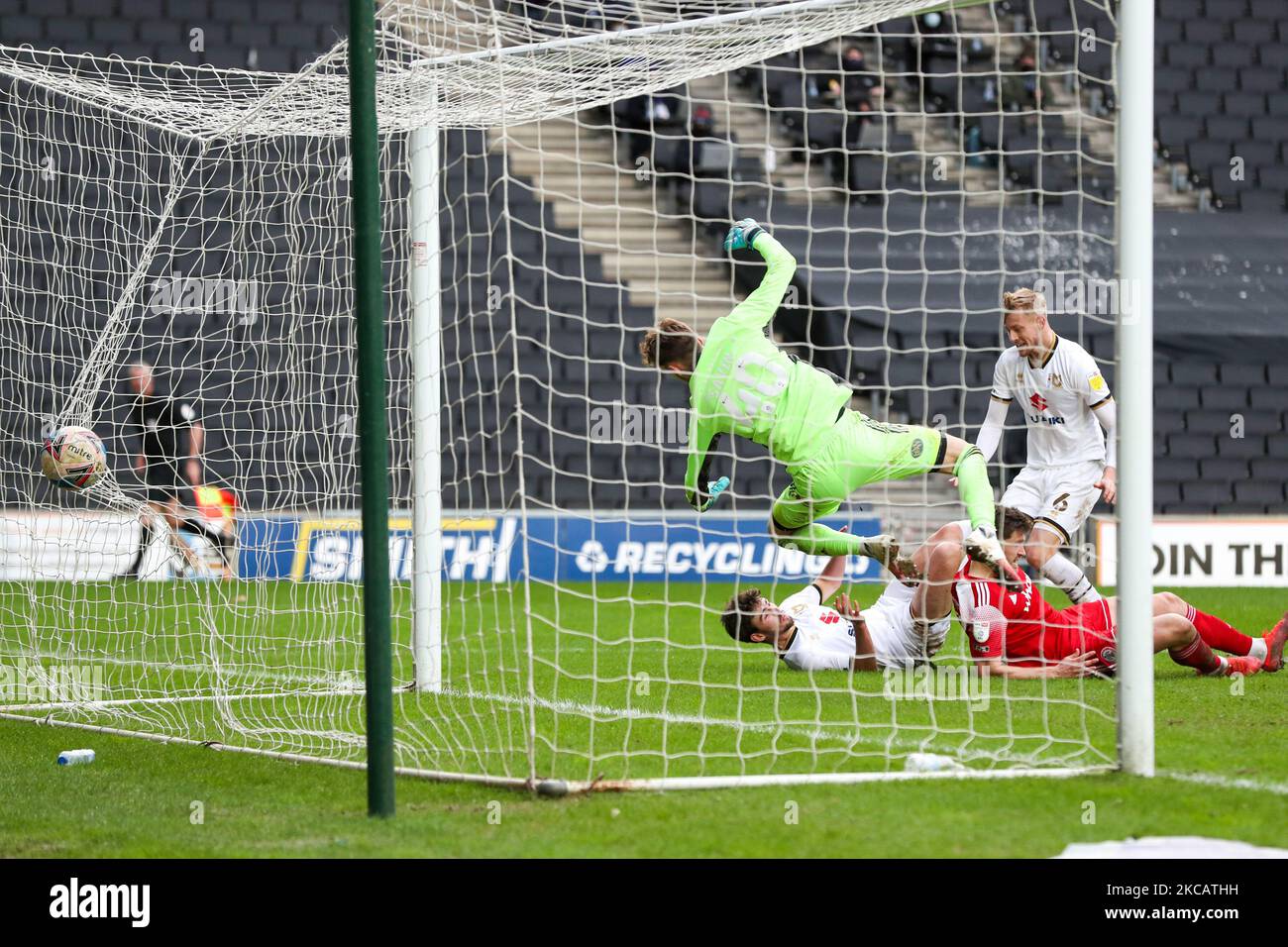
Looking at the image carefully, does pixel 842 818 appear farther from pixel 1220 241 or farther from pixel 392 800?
pixel 1220 241

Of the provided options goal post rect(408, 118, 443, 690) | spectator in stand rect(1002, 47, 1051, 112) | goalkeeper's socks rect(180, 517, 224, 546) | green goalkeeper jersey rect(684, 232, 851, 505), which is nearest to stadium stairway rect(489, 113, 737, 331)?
spectator in stand rect(1002, 47, 1051, 112)

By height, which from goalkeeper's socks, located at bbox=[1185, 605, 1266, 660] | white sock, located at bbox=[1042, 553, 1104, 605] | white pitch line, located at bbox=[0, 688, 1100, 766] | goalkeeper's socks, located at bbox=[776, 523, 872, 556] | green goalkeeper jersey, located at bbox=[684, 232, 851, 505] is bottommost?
white pitch line, located at bbox=[0, 688, 1100, 766]

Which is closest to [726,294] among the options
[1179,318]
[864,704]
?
[1179,318]

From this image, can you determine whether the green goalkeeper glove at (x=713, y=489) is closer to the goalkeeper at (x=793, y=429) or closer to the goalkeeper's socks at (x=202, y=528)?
the goalkeeper at (x=793, y=429)

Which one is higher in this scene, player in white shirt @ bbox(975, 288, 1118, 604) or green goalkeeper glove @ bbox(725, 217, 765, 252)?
green goalkeeper glove @ bbox(725, 217, 765, 252)

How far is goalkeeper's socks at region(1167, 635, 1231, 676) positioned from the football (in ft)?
16.0

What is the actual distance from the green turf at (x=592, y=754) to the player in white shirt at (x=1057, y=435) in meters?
Result: 0.86

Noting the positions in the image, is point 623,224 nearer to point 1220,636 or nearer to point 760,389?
point 760,389

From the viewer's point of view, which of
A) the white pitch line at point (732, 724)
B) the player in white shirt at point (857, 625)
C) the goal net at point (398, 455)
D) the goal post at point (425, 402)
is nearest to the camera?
the white pitch line at point (732, 724)

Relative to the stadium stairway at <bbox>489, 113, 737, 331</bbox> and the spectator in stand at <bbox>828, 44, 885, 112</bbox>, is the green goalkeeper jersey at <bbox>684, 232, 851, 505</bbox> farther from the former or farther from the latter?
the spectator in stand at <bbox>828, 44, 885, 112</bbox>

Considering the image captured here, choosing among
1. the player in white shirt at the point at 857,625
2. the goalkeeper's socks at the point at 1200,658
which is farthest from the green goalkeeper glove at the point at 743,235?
the goalkeeper's socks at the point at 1200,658

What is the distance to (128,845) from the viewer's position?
4.30 meters

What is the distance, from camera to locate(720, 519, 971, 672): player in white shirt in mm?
6910

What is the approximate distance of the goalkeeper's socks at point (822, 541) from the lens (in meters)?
7.14
